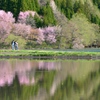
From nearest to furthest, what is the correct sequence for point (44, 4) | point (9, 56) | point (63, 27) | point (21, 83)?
1. point (21, 83)
2. point (9, 56)
3. point (63, 27)
4. point (44, 4)

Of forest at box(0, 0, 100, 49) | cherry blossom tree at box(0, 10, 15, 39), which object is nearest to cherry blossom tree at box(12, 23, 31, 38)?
forest at box(0, 0, 100, 49)

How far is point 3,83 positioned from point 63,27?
46674 mm

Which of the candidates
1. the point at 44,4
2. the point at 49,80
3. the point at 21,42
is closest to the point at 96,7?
the point at 44,4

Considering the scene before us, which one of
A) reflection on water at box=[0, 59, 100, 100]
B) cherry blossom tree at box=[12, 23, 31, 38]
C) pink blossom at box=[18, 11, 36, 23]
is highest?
pink blossom at box=[18, 11, 36, 23]

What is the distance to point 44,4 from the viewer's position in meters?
77.2

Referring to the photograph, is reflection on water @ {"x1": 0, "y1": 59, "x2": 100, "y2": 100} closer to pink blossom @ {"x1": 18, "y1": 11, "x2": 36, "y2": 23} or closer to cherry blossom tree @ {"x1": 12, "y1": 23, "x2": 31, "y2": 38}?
cherry blossom tree @ {"x1": 12, "y1": 23, "x2": 31, "y2": 38}

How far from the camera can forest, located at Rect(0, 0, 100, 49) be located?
6172 cm

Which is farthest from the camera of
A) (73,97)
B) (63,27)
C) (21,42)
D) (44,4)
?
(44,4)

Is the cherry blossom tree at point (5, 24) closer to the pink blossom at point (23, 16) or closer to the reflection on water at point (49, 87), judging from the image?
the pink blossom at point (23, 16)

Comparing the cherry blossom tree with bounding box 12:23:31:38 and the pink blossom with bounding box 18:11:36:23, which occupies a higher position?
the pink blossom with bounding box 18:11:36:23

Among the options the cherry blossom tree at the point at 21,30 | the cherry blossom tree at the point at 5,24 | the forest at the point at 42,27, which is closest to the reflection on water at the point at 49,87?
the cherry blossom tree at the point at 5,24

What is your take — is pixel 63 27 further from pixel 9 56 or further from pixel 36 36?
pixel 9 56

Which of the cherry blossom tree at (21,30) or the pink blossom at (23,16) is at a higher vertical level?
the pink blossom at (23,16)

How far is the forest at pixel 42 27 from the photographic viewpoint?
202 ft
